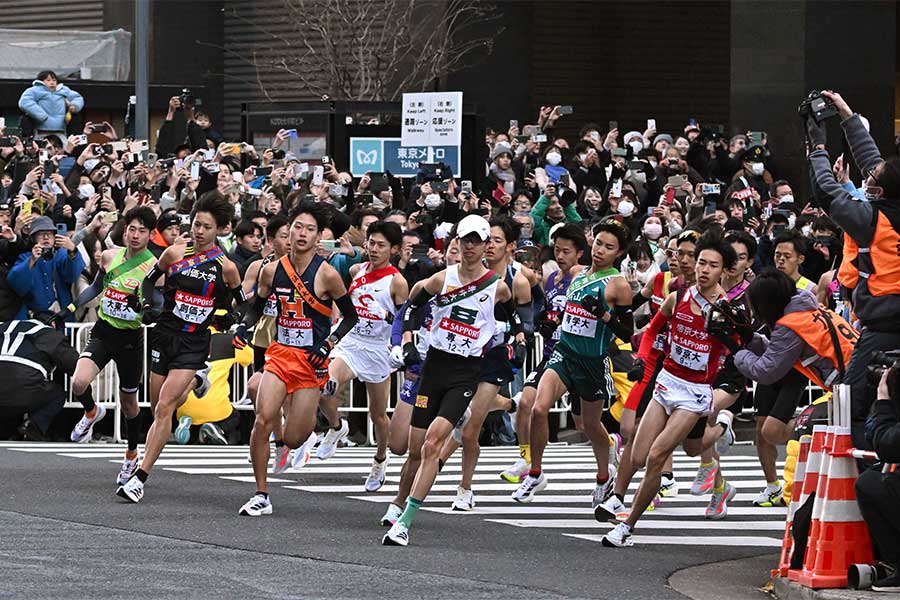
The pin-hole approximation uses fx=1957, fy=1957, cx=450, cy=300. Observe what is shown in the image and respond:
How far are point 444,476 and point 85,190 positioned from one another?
7397 millimetres

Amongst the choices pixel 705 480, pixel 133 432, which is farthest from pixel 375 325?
pixel 705 480

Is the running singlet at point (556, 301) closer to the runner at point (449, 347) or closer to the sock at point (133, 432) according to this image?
the runner at point (449, 347)

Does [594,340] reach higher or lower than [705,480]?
higher

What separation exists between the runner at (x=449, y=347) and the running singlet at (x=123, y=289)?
3.03m

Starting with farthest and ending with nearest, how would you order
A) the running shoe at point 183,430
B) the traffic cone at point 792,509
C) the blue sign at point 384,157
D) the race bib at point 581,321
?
1. the blue sign at point 384,157
2. the running shoe at point 183,430
3. the race bib at point 581,321
4. the traffic cone at point 792,509

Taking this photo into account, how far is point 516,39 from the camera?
1473 inches

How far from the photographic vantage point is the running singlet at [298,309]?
13.9 metres

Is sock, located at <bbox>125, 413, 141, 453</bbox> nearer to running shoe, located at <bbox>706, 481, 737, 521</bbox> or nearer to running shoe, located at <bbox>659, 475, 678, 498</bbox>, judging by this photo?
running shoe, located at <bbox>659, 475, 678, 498</bbox>

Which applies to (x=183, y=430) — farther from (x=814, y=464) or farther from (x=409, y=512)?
(x=814, y=464)

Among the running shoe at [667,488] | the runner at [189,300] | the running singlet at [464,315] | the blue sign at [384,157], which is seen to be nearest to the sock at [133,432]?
the runner at [189,300]

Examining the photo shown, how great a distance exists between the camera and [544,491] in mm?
15680

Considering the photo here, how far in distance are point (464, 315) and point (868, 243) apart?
301 centimetres

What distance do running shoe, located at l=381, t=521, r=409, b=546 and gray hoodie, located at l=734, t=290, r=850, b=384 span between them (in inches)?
101

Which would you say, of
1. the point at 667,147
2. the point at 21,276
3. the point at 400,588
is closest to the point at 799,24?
the point at 667,147
